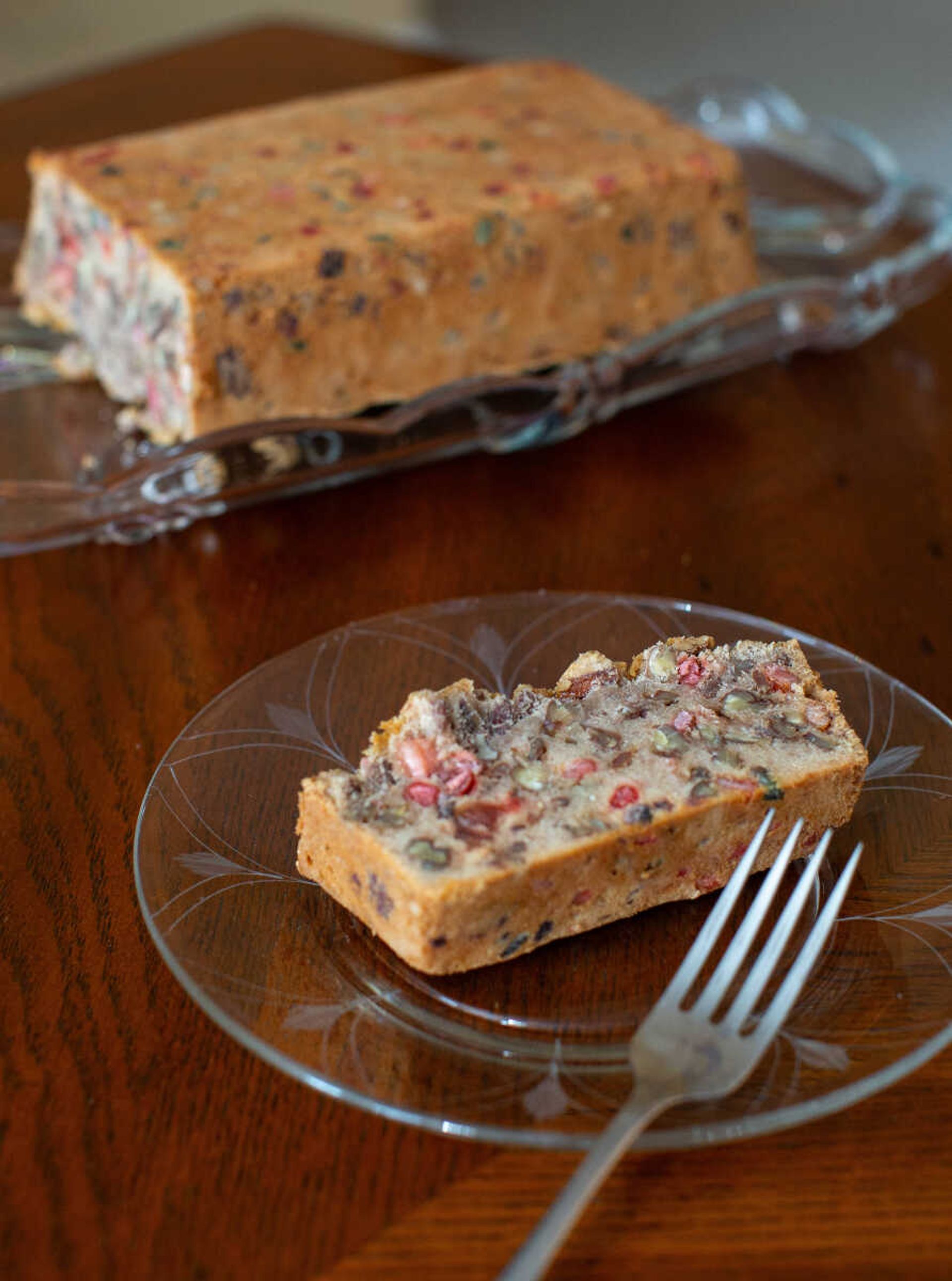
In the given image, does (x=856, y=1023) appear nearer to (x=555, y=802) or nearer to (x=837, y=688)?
(x=555, y=802)

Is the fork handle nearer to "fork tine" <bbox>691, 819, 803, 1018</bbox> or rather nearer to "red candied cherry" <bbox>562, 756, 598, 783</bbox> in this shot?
"fork tine" <bbox>691, 819, 803, 1018</bbox>

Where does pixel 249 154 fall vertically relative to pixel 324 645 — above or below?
above

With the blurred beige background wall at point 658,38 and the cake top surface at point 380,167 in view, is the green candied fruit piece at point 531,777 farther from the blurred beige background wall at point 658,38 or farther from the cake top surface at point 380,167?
the blurred beige background wall at point 658,38

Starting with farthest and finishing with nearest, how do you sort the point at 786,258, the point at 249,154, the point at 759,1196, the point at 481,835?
the point at 786,258, the point at 249,154, the point at 481,835, the point at 759,1196

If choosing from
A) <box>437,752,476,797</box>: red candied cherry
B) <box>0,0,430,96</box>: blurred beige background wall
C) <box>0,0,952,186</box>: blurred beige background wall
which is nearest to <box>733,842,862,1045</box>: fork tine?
<box>437,752,476,797</box>: red candied cherry

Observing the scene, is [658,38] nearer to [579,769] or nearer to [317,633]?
[317,633]

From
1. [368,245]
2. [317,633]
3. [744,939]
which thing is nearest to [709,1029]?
[744,939]

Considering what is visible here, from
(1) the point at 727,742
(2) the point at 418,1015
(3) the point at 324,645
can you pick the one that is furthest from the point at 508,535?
(2) the point at 418,1015

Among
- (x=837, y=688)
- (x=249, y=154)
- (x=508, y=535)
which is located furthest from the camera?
(x=249, y=154)
